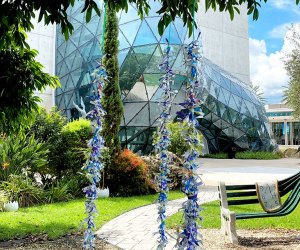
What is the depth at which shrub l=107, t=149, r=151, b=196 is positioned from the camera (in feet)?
39.3

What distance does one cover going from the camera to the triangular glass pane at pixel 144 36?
2561 centimetres

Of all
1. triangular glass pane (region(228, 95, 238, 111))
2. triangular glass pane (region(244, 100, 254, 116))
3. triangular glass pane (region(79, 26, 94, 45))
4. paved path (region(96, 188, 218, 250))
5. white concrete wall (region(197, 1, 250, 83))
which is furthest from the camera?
white concrete wall (region(197, 1, 250, 83))

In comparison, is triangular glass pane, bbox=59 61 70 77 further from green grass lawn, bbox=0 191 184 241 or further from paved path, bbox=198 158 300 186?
green grass lawn, bbox=0 191 184 241

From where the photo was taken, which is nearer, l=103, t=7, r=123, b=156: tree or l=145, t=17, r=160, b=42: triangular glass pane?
l=103, t=7, r=123, b=156: tree

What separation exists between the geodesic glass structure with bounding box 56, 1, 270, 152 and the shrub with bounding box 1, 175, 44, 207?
1114 centimetres

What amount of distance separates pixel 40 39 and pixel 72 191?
67.4 feet

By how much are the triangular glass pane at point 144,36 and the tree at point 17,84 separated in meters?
19.5

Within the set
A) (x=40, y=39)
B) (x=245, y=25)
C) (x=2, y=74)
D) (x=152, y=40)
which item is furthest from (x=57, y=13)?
(x=245, y=25)

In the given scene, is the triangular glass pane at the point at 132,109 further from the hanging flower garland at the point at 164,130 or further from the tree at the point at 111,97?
the hanging flower garland at the point at 164,130

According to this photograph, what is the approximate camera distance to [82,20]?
29781 millimetres

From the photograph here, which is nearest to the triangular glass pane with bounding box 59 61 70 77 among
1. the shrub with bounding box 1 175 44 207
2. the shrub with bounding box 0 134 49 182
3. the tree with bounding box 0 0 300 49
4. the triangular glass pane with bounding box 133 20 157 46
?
the triangular glass pane with bounding box 133 20 157 46

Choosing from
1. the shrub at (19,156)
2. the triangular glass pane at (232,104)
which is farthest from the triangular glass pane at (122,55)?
the shrub at (19,156)

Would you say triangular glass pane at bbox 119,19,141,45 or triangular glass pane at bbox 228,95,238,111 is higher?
triangular glass pane at bbox 119,19,141,45

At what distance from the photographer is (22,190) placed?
32.7 ft
